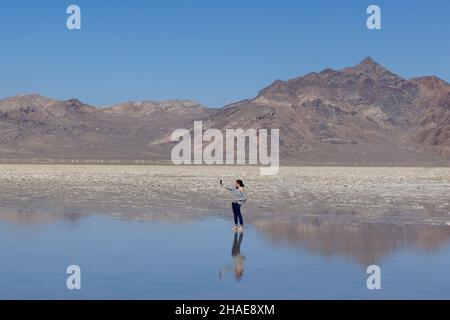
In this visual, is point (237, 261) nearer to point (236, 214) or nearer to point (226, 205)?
point (236, 214)

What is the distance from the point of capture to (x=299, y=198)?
3089 centimetres

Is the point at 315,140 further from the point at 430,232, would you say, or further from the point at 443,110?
the point at 430,232

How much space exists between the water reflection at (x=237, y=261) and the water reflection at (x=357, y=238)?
74 cm

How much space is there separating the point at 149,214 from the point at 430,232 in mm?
7946

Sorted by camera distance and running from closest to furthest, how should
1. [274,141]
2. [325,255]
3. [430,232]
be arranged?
[325,255] → [430,232] → [274,141]

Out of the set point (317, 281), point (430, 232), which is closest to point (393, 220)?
point (430, 232)

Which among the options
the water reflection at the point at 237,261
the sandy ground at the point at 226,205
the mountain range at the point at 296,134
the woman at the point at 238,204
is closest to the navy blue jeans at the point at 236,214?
the woman at the point at 238,204

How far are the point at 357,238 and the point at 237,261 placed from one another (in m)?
4.06

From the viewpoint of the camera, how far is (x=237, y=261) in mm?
13758

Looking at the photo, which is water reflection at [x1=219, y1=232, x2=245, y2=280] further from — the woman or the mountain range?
the mountain range

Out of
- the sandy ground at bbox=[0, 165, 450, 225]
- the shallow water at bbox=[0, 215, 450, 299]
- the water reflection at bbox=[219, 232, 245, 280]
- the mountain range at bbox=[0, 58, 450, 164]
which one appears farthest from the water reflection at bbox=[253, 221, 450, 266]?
the mountain range at bbox=[0, 58, 450, 164]

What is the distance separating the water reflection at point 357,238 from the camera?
1488cm

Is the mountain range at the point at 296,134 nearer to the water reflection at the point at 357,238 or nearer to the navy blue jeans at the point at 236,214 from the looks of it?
the water reflection at the point at 357,238

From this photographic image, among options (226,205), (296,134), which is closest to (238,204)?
(226,205)
